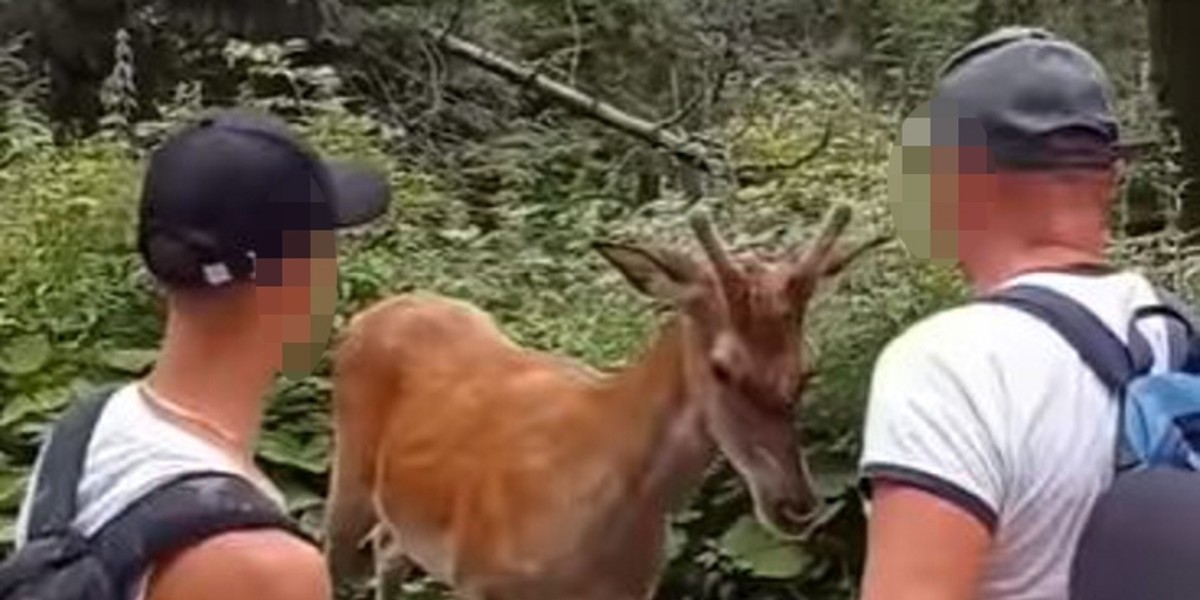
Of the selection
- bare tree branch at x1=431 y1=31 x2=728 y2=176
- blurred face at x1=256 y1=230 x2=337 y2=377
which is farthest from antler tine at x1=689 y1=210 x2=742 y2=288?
bare tree branch at x1=431 y1=31 x2=728 y2=176

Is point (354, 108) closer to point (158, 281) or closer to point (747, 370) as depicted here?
point (747, 370)

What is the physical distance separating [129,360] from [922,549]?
22.6ft

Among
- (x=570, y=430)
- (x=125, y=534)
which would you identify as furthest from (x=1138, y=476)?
(x=570, y=430)

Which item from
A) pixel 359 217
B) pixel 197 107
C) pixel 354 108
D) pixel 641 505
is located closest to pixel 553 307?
pixel 197 107

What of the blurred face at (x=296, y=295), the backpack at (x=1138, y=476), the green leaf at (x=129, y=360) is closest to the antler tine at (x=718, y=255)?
the green leaf at (x=129, y=360)

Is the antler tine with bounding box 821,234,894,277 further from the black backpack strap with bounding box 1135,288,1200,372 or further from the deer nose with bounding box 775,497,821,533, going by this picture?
the black backpack strap with bounding box 1135,288,1200,372

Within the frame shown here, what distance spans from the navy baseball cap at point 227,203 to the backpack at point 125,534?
0.86 ft

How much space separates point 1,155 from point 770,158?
331cm

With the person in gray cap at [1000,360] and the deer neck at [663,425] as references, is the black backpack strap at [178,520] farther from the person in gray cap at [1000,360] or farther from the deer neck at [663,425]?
the deer neck at [663,425]

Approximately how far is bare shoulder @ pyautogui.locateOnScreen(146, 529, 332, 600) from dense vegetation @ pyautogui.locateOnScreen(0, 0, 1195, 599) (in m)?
3.75

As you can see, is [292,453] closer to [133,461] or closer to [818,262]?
[818,262]

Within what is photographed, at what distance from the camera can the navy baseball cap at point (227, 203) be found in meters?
3.72

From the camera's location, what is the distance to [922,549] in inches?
149

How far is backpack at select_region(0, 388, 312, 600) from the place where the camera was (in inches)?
141
